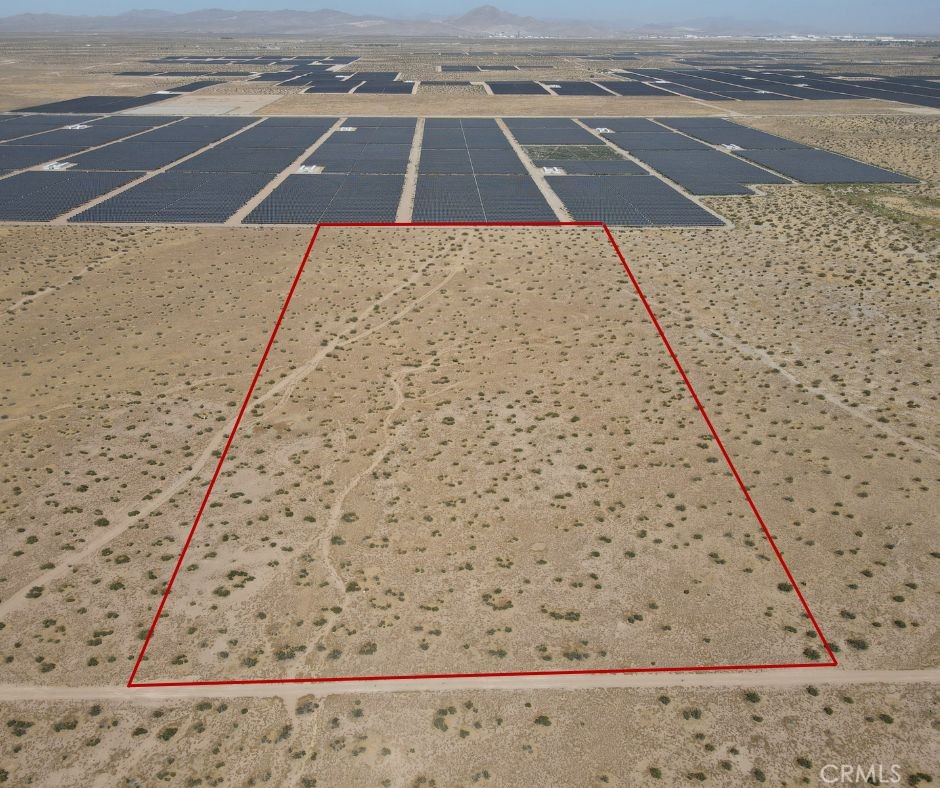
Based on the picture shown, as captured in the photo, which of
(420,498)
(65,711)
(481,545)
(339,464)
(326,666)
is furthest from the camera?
(339,464)

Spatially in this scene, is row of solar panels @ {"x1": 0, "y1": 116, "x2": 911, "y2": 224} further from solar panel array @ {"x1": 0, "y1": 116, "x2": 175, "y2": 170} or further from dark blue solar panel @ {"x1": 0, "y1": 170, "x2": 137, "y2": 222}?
solar panel array @ {"x1": 0, "y1": 116, "x2": 175, "y2": 170}

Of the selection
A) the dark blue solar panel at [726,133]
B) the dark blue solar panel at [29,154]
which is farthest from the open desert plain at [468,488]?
the dark blue solar panel at [726,133]

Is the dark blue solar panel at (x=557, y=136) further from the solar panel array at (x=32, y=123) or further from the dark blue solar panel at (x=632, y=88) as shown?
the solar panel array at (x=32, y=123)

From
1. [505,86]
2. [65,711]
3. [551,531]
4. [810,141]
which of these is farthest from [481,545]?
[505,86]

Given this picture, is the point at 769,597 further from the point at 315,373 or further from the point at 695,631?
the point at 315,373

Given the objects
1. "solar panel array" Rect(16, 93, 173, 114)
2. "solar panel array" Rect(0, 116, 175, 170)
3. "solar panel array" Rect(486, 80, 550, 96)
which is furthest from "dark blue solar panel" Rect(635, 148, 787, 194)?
"solar panel array" Rect(16, 93, 173, 114)

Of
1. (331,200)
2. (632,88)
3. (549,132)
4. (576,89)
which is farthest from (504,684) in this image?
(632,88)
